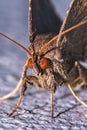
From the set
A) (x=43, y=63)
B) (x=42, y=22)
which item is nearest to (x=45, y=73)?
(x=43, y=63)

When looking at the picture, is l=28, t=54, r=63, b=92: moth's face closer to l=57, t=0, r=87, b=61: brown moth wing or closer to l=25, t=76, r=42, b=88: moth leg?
l=25, t=76, r=42, b=88: moth leg

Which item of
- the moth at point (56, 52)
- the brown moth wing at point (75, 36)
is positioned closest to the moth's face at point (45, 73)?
the moth at point (56, 52)

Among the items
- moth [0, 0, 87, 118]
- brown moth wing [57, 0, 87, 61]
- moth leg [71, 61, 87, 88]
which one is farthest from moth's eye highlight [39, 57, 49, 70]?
moth leg [71, 61, 87, 88]

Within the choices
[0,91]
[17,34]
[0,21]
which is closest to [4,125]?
[0,91]

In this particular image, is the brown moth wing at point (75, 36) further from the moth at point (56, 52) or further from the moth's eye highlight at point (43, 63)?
the moth's eye highlight at point (43, 63)

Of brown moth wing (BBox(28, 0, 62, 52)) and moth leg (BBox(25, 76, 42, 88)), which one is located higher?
brown moth wing (BBox(28, 0, 62, 52))

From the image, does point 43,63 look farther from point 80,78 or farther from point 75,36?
point 80,78

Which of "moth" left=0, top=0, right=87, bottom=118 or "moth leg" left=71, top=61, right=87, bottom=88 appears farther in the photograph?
"moth leg" left=71, top=61, right=87, bottom=88

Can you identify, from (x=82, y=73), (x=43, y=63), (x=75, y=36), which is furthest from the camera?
(x=82, y=73)
